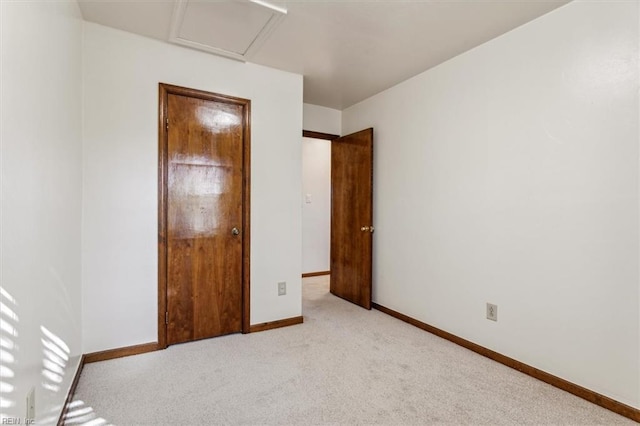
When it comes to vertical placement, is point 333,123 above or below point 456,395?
above

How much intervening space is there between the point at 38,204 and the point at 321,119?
3.21m

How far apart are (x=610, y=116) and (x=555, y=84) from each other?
15.4 inches

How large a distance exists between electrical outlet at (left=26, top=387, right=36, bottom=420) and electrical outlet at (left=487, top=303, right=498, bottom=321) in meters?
2.70

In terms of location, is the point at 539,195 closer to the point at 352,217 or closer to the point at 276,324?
the point at 352,217

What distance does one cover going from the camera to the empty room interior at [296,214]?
65.6 inches

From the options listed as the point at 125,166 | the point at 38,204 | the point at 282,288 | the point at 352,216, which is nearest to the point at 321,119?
the point at 352,216

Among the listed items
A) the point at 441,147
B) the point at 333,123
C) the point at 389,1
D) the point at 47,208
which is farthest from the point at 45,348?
the point at 333,123

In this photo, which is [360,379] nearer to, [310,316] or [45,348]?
[310,316]

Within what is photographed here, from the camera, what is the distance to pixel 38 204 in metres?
1.33

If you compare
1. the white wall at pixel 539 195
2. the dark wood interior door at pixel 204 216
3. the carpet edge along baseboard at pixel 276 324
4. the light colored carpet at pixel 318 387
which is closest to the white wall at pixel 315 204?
the carpet edge along baseboard at pixel 276 324

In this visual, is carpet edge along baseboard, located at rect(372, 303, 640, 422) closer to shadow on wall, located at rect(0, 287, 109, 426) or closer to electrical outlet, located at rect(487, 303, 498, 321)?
electrical outlet, located at rect(487, 303, 498, 321)

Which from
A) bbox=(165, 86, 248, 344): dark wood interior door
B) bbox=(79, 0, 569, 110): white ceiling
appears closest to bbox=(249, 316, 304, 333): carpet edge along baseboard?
bbox=(165, 86, 248, 344): dark wood interior door

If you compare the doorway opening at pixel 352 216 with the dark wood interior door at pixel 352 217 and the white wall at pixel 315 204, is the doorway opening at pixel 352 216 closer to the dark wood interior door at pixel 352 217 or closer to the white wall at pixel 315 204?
the dark wood interior door at pixel 352 217

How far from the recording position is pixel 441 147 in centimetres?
290
